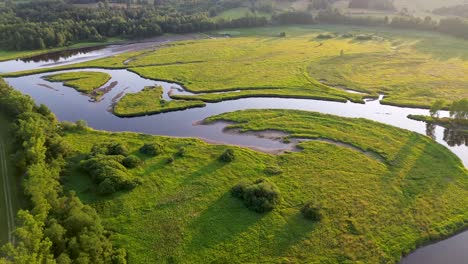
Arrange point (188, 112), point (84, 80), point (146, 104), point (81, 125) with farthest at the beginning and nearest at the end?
point (84, 80)
point (146, 104)
point (188, 112)
point (81, 125)

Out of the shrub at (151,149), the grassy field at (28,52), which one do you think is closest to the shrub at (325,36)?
the grassy field at (28,52)

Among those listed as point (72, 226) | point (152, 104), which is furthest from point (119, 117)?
point (72, 226)

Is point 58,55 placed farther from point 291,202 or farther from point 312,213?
point 312,213

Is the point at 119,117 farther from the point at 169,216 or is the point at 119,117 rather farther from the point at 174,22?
the point at 174,22

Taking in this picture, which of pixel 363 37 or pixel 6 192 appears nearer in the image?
pixel 6 192

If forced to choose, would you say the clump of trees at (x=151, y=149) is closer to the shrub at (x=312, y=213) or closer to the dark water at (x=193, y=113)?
the dark water at (x=193, y=113)

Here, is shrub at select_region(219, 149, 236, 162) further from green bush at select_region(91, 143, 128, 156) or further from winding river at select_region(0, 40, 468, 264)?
green bush at select_region(91, 143, 128, 156)

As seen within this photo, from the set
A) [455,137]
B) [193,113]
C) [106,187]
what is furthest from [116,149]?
[455,137]
